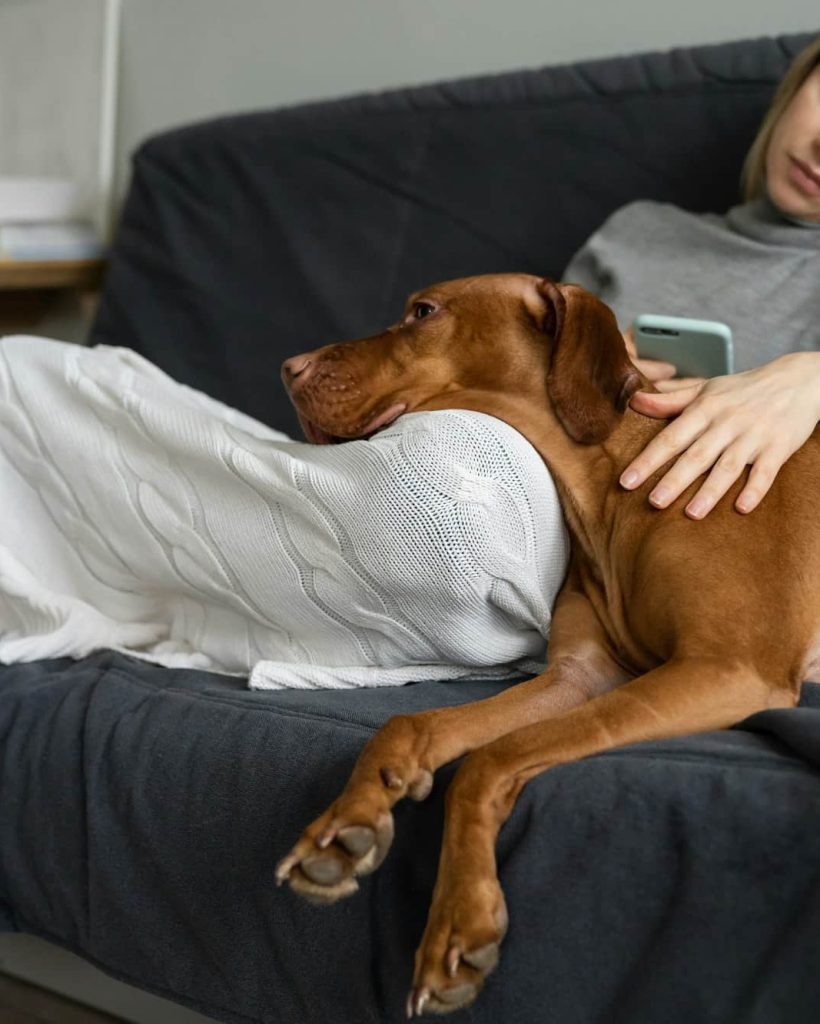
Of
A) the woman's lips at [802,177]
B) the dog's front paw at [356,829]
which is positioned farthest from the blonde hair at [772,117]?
the dog's front paw at [356,829]

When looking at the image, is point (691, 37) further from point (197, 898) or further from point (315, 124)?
point (197, 898)

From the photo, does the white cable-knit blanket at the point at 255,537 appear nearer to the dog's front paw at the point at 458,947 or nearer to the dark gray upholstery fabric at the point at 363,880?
the dark gray upholstery fabric at the point at 363,880

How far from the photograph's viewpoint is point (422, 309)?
5.42 ft

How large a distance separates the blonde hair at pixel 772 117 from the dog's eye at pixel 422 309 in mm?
807

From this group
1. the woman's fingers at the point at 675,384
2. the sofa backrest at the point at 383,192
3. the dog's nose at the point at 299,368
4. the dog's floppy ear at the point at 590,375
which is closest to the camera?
the dog's floppy ear at the point at 590,375

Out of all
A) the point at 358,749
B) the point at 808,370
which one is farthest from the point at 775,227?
the point at 358,749

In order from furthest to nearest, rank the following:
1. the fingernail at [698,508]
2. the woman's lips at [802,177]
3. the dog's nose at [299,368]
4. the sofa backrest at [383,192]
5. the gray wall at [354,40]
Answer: the gray wall at [354,40] < the sofa backrest at [383,192] < the woman's lips at [802,177] < the dog's nose at [299,368] < the fingernail at [698,508]

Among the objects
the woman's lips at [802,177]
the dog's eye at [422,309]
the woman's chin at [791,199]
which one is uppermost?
the woman's lips at [802,177]

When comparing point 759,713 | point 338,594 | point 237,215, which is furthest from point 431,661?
point 237,215

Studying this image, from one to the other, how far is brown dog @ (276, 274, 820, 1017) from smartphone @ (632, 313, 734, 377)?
266 millimetres

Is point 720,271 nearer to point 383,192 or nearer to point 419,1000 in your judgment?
point 383,192

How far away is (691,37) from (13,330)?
2335 mm

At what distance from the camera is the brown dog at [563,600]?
104 centimetres

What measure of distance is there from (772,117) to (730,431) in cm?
89
